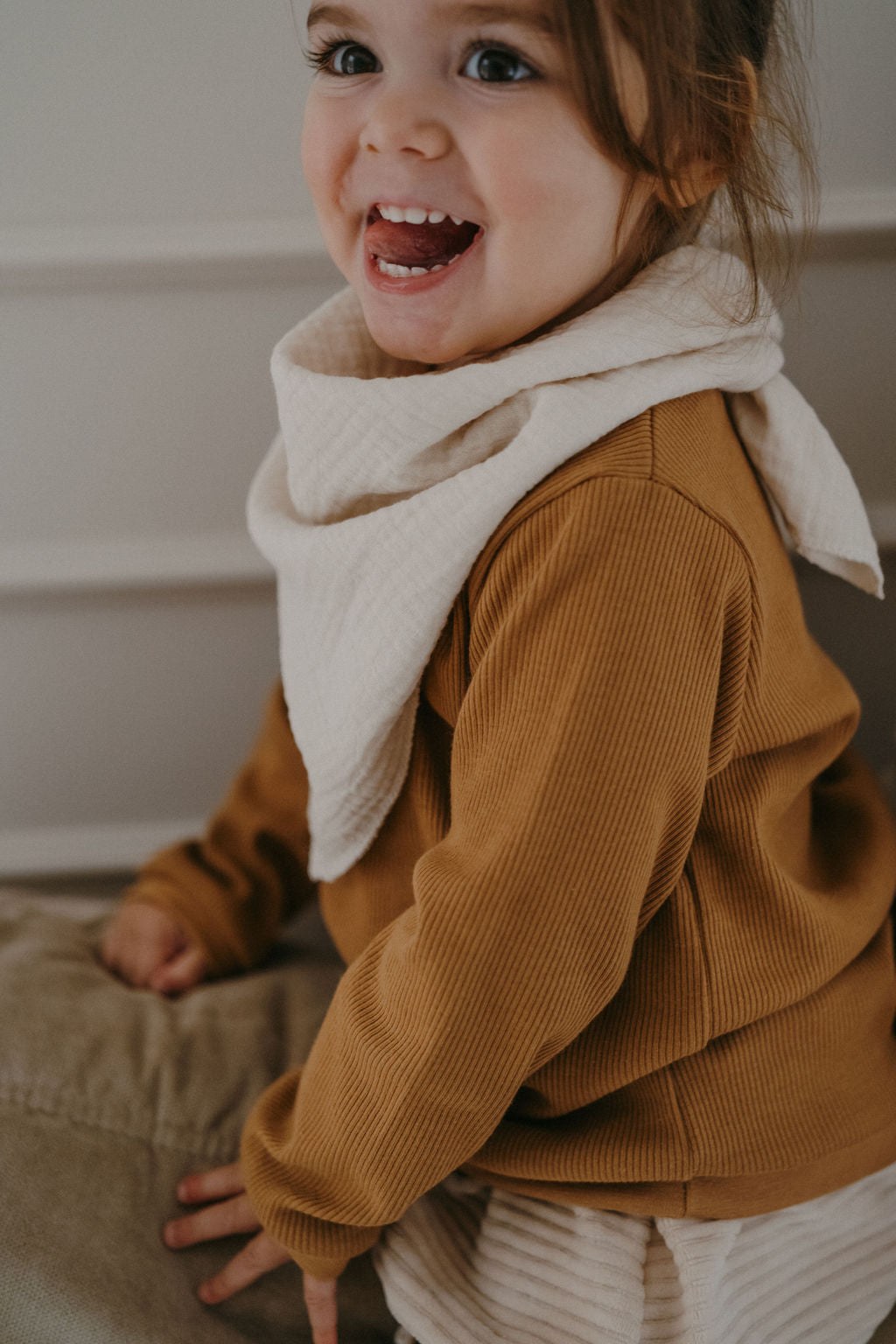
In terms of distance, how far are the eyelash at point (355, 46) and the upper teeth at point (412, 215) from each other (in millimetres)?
69

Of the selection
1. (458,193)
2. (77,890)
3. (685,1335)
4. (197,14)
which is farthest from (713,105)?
(77,890)

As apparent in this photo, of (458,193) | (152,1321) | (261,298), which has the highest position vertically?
(458,193)

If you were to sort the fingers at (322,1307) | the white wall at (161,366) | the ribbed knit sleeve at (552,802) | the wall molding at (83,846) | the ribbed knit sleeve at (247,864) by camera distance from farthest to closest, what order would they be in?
the wall molding at (83,846)
the ribbed knit sleeve at (247,864)
the white wall at (161,366)
the fingers at (322,1307)
the ribbed knit sleeve at (552,802)

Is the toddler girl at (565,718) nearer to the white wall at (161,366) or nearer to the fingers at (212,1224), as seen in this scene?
the fingers at (212,1224)

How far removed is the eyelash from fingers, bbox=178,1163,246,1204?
2.19ft

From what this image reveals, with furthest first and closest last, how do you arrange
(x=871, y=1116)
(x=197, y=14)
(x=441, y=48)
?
(x=197, y=14), (x=871, y=1116), (x=441, y=48)

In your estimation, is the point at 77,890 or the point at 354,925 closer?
the point at 354,925

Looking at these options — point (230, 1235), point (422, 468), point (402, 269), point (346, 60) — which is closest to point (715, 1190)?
point (230, 1235)

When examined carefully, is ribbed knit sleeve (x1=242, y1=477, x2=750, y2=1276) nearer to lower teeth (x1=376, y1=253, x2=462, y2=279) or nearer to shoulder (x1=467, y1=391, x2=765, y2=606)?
shoulder (x1=467, y1=391, x2=765, y2=606)

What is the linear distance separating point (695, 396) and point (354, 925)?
40 centimetres

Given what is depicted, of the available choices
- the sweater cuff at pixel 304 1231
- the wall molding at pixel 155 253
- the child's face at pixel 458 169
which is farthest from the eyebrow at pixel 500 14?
the sweater cuff at pixel 304 1231

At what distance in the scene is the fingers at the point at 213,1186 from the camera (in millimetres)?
730

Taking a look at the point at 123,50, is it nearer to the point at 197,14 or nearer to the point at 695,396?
the point at 197,14

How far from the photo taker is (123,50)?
81cm
